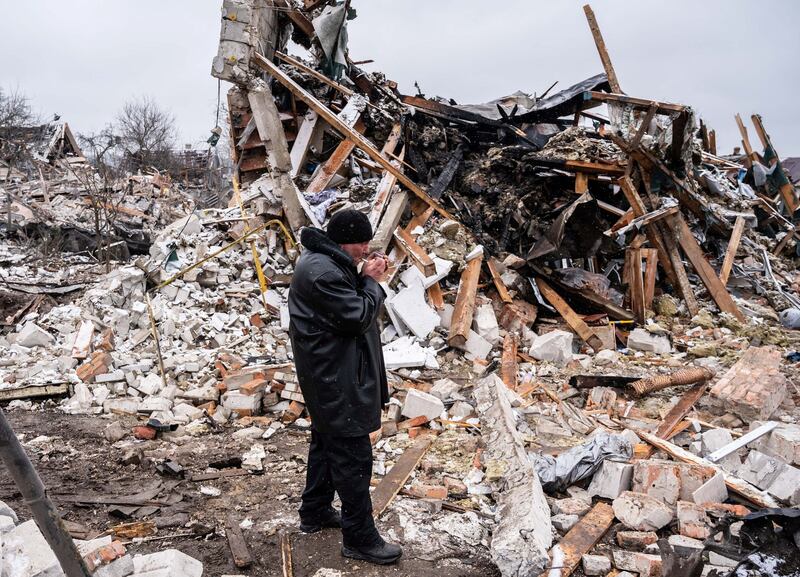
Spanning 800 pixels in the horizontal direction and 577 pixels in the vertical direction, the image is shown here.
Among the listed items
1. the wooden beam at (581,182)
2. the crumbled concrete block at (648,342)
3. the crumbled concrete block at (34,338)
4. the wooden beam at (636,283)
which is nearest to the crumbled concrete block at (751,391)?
the crumbled concrete block at (648,342)

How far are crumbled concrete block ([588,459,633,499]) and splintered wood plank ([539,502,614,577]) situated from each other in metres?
0.11

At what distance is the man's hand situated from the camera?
9.01 feet

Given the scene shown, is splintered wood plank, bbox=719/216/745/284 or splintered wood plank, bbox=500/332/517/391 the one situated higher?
splintered wood plank, bbox=719/216/745/284

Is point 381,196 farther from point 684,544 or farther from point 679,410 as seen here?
point 684,544

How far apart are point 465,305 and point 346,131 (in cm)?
369

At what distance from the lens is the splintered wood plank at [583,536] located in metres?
2.70

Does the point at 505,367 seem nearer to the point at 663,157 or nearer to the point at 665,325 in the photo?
the point at 665,325

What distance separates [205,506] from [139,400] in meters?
2.40

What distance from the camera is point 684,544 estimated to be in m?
2.80

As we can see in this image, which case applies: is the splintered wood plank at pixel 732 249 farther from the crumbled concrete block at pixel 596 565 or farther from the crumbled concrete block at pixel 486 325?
the crumbled concrete block at pixel 596 565

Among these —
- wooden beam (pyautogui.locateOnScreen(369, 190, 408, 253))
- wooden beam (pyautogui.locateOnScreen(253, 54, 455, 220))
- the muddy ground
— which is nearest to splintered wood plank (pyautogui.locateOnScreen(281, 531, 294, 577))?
the muddy ground

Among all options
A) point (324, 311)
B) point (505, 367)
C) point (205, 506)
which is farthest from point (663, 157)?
point (205, 506)

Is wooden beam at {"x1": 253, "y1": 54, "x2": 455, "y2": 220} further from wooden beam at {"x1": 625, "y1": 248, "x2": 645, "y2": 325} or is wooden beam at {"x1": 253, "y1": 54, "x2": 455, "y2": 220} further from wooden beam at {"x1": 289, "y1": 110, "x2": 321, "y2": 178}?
wooden beam at {"x1": 625, "y1": 248, "x2": 645, "y2": 325}

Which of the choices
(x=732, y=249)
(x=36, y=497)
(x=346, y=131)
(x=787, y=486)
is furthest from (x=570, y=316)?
(x=36, y=497)
